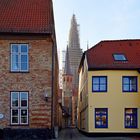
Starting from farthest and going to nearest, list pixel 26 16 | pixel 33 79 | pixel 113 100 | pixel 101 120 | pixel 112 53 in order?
pixel 112 53 → pixel 113 100 → pixel 101 120 → pixel 26 16 → pixel 33 79

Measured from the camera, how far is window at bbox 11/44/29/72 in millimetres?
27953

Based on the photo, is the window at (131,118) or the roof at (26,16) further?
the window at (131,118)

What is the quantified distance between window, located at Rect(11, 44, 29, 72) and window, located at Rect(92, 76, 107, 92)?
360 inches

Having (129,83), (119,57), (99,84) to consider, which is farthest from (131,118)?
(119,57)

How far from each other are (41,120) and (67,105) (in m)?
91.4

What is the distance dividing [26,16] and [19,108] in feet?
23.1

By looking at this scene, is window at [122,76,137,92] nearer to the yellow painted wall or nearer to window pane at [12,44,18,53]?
the yellow painted wall

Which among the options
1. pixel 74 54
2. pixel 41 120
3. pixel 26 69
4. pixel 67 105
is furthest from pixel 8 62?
pixel 74 54

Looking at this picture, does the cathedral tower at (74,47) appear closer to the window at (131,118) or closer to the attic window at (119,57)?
the attic window at (119,57)

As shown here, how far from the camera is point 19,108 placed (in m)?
27.4

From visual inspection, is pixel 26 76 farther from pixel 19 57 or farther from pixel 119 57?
pixel 119 57

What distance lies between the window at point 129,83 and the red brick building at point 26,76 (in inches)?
384

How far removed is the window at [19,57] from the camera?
28.0 meters

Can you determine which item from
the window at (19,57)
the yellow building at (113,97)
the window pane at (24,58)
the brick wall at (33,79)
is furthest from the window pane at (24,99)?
the yellow building at (113,97)
